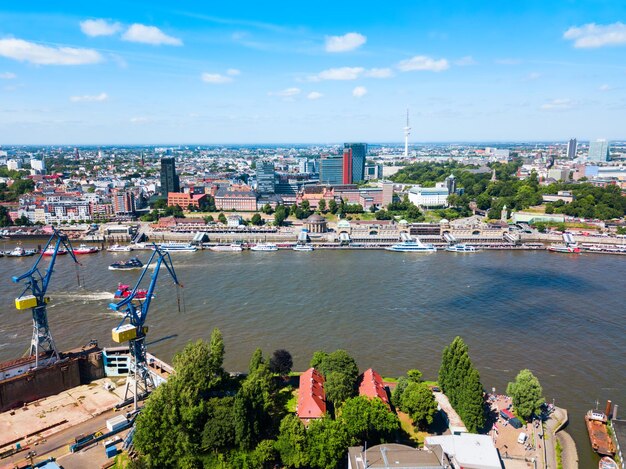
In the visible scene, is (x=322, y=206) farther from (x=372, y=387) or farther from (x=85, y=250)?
(x=372, y=387)

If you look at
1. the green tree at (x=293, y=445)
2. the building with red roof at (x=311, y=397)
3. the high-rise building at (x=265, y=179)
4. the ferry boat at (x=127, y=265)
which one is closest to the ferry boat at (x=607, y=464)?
the building with red roof at (x=311, y=397)

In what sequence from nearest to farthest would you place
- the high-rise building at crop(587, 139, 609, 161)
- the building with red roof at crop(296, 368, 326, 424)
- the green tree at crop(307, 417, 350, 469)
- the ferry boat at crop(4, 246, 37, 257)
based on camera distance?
the green tree at crop(307, 417, 350, 469)
the building with red roof at crop(296, 368, 326, 424)
the ferry boat at crop(4, 246, 37, 257)
the high-rise building at crop(587, 139, 609, 161)

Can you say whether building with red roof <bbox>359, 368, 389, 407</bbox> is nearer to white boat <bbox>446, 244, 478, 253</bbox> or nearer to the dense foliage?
the dense foliage

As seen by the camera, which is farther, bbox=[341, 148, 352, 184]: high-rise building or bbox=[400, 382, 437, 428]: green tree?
bbox=[341, 148, 352, 184]: high-rise building

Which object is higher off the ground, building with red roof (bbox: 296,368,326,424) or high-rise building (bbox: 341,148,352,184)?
high-rise building (bbox: 341,148,352,184)

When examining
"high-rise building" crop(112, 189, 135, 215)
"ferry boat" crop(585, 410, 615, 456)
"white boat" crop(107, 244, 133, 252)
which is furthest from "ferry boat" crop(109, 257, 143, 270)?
"ferry boat" crop(585, 410, 615, 456)

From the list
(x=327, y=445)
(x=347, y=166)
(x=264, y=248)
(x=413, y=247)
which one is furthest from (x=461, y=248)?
(x=347, y=166)
